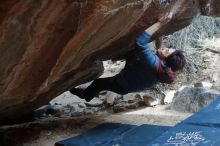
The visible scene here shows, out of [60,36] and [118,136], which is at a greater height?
[60,36]

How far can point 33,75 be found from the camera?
3.35 m

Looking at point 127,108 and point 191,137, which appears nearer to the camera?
point 191,137

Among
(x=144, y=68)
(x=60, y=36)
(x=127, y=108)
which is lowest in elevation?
(x=127, y=108)

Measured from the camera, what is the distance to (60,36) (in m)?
2.93

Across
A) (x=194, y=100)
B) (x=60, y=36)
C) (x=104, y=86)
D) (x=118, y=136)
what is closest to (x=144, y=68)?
(x=104, y=86)

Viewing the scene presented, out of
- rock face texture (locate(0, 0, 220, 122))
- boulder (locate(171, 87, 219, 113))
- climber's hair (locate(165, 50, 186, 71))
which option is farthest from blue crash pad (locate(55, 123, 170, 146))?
boulder (locate(171, 87, 219, 113))

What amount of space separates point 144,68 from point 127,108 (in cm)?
147

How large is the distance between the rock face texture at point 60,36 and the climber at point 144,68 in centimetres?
A: 16

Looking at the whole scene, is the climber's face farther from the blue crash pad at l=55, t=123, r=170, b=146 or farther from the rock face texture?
the blue crash pad at l=55, t=123, r=170, b=146

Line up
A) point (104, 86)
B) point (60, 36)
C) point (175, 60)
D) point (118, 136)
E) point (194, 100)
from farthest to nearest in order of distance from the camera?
point (194, 100), point (104, 86), point (175, 60), point (118, 136), point (60, 36)

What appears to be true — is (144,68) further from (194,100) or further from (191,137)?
(191,137)

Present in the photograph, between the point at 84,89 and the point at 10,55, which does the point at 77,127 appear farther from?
the point at 10,55

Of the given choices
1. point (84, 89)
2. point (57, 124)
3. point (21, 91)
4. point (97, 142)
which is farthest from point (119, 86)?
point (21, 91)

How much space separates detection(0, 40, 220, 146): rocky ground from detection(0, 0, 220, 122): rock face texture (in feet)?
1.41
